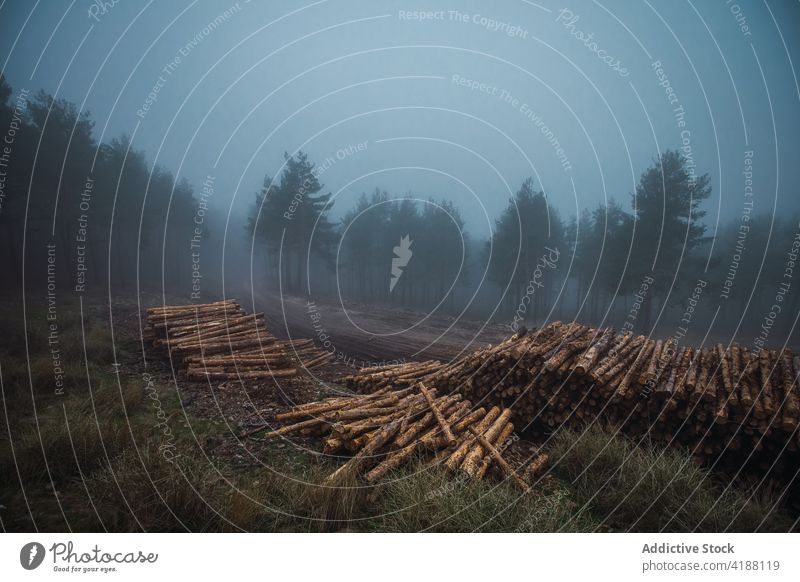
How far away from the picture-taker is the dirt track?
14.2 metres

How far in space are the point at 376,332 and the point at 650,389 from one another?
1511 centimetres

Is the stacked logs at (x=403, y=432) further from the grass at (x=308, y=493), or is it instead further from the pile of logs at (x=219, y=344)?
the pile of logs at (x=219, y=344)

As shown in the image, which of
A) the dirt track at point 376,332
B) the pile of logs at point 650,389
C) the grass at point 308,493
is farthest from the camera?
the dirt track at point 376,332

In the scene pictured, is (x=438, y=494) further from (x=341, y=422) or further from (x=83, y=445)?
(x=83, y=445)

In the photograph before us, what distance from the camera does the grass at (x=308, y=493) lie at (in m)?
3.53

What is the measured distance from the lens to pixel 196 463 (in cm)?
417

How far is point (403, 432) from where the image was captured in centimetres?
496

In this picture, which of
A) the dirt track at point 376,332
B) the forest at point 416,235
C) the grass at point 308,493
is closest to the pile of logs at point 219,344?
the forest at point 416,235

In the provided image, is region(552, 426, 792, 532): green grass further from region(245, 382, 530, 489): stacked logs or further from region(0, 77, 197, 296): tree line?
region(0, 77, 197, 296): tree line

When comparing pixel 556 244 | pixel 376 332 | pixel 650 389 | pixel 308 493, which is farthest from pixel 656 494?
pixel 556 244

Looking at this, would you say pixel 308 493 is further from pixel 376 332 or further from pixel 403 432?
pixel 376 332

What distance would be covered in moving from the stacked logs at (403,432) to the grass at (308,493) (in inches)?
8.2

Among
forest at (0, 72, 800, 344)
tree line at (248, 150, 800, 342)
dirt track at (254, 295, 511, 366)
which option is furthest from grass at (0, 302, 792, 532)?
tree line at (248, 150, 800, 342)
